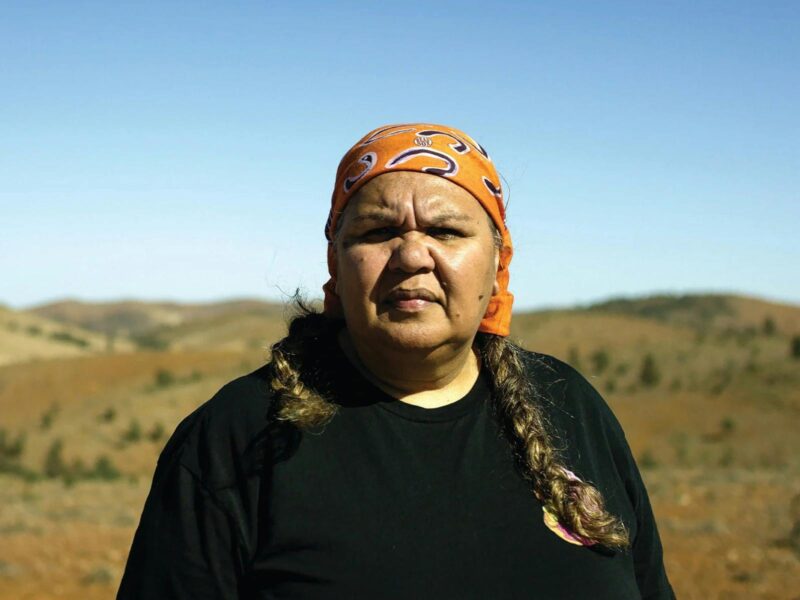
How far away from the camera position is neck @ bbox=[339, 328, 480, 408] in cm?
238

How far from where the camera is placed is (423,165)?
7.77 feet

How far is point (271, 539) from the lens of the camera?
213 centimetres

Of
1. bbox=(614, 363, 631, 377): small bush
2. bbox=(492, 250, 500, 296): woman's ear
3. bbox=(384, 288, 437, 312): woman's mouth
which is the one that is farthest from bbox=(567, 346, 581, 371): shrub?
bbox=(384, 288, 437, 312): woman's mouth

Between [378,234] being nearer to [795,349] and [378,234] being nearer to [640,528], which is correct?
[640,528]

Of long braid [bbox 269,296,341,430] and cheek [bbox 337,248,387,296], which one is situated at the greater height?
cheek [bbox 337,248,387,296]

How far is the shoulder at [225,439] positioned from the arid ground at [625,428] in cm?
43

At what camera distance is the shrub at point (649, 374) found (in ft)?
84.0

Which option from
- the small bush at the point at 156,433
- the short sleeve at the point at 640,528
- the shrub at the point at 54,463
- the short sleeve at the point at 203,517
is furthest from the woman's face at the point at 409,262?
→ the small bush at the point at 156,433

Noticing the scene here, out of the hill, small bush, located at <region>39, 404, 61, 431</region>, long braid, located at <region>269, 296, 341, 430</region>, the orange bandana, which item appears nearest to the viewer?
long braid, located at <region>269, 296, 341, 430</region>

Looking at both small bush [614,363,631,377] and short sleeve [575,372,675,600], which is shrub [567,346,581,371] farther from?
short sleeve [575,372,675,600]

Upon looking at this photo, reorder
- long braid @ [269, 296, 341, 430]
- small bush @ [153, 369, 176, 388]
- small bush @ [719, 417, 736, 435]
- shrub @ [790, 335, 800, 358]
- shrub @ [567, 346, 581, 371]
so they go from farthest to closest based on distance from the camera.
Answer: shrub @ [567, 346, 581, 371] → small bush @ [153, 369, 176, 388] → shrub @ [790, 335, 800, 358] → small bush @ [719, 417, 736, 435] → long braid @ [269, 296, 341, 430]

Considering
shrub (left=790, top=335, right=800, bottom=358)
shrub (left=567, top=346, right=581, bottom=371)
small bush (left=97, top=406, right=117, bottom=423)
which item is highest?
shrub (left=790, top=335, right=800, bottom=358)

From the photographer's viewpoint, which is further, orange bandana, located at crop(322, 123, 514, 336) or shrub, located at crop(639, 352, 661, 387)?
shrub, located at crop(639, 352, 661, 387)

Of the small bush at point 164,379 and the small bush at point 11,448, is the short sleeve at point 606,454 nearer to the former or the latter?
the small bush at point 11,448
